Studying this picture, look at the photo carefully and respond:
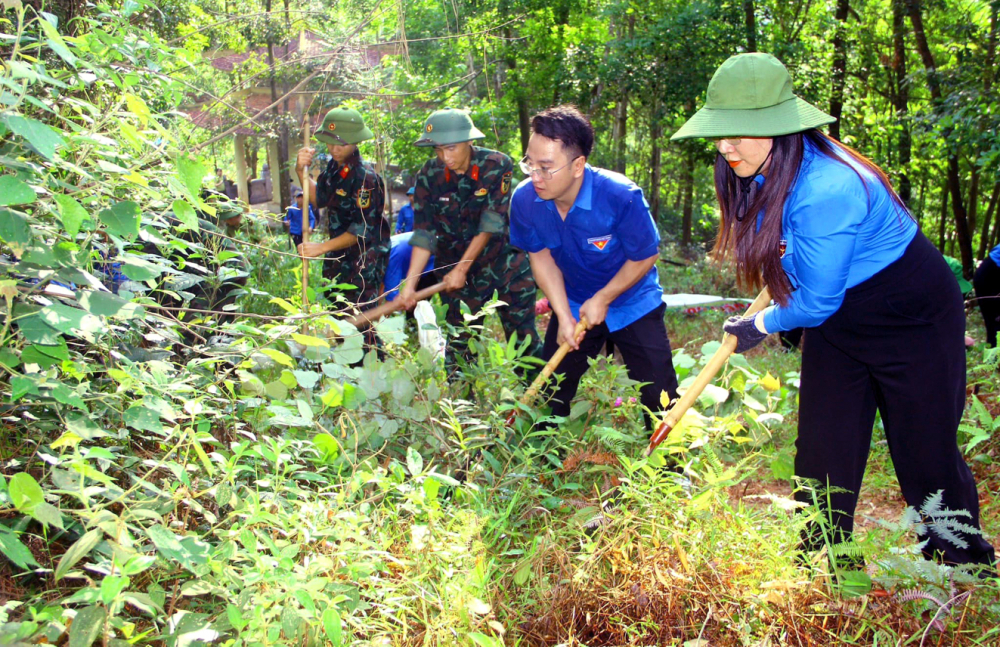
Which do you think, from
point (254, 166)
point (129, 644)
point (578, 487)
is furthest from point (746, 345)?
point (254, 166)

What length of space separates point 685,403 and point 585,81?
7923 millimetres

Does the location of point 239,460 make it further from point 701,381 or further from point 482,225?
point 482,225

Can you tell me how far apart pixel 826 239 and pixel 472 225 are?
277 centimetres

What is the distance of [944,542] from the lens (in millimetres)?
2338

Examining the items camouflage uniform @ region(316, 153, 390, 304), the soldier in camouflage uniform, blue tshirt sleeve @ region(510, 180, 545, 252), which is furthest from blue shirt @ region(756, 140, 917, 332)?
camouflage uniform @ region(316, 153, 390, 304)

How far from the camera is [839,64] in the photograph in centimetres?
1177

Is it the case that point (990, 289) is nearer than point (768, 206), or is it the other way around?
point (768, 206)

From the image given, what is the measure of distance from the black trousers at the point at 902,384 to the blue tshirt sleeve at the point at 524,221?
4.39ft

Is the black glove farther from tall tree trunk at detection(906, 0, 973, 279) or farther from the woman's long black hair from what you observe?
tall tree trunk at detection(906, 0, 973, 279)

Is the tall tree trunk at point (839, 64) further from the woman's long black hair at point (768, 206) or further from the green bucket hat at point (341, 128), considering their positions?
the woman's long black hair at point (768, 206)

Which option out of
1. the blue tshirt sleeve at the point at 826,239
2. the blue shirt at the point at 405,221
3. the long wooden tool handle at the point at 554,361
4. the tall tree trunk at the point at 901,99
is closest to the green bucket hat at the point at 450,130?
the long wooden tool handle at the point at 554,361

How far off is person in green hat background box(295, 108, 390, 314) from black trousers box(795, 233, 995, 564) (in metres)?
2.98

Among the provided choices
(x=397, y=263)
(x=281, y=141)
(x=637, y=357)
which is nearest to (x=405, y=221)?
(x=397, y=263)

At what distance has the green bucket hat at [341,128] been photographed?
15.7 feet
